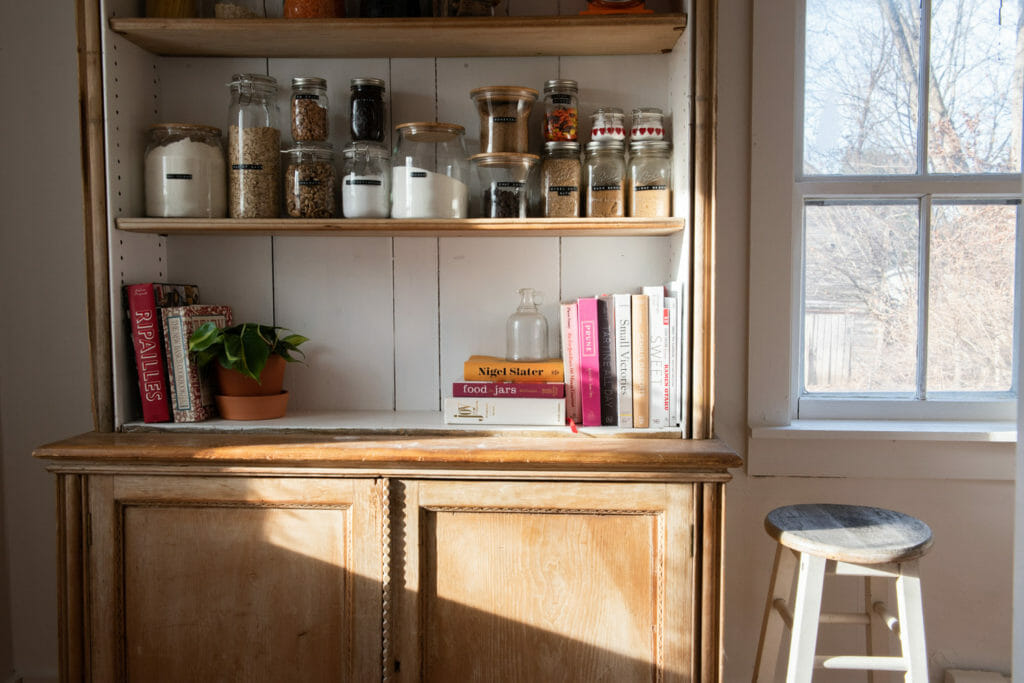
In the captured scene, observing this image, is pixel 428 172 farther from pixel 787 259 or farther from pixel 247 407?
pixel 787 259

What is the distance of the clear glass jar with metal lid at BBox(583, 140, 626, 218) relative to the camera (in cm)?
174

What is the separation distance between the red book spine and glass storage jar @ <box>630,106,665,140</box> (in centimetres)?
116

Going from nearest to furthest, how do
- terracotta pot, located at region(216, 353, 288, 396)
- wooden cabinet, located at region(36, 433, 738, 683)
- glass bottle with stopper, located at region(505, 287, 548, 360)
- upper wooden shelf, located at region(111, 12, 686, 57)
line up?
wooden cabinet, located at region(36, 433, 738, 683), upper wooden shelf, located at region(111, 12, 686, 57), terracotta pot, located at region(216, 353, 288, 396), glass bottle with stopper, located at region(505, 287, 548, 360)

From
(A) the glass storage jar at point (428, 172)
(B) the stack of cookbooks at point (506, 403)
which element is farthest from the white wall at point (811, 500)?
(A) the glass storage jar at point (428, 172)

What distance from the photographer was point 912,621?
1.46 metres

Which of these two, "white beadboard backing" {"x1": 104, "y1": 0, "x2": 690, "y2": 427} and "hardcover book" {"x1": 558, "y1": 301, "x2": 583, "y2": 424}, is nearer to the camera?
"hardcover book" {"x1": 558, "y1": 301, "x2": 583, "y2": 424}

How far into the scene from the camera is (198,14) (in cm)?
185

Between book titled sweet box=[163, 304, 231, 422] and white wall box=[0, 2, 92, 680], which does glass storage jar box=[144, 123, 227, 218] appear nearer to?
book titled sweet box=[163, 304, 231, 422]

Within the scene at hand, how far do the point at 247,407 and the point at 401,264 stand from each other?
1.69 feet

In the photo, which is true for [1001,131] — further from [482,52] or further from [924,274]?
[482,52]

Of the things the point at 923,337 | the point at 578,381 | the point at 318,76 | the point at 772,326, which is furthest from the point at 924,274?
the point at 318,76

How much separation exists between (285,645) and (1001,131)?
2.06m

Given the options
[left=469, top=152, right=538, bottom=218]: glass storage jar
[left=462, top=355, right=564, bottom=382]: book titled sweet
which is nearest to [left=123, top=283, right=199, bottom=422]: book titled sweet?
[left=462, top=355, right=564, bottom=382]: book titled sweet

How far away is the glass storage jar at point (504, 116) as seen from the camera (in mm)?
1731
